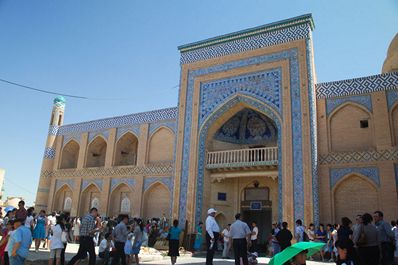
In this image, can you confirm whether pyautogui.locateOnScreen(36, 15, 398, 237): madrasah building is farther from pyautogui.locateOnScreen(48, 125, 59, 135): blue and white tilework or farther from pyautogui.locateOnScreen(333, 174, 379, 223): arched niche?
pyautogui.locateOnScreen(48, 125, 59, 135): blue and white tilework

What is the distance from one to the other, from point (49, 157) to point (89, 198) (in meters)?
3.72

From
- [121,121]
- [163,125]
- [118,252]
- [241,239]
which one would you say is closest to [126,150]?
[121,121]

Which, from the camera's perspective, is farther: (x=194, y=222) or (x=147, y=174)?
(x=147, y=174)

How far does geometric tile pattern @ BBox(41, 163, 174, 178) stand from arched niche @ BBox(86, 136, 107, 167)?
0.77 m

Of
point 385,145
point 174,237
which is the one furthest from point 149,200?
point 385,145

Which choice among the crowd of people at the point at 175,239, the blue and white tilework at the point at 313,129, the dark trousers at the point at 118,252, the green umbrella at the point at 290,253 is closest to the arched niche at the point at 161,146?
the blue and white tilework at the point at 313,129

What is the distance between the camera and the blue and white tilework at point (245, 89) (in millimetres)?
12766

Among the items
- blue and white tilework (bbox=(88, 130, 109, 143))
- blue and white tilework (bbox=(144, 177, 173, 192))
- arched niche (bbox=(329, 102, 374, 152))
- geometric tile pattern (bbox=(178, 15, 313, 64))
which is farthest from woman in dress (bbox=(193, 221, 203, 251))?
blue and white tilework (bbox=(88, 130, 109, 143))

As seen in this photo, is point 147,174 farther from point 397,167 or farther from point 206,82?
point 397,167

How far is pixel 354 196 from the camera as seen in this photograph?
1143cm

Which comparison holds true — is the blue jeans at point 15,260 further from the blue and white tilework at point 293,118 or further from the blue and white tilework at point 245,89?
the blue and white tilework at point 245,89

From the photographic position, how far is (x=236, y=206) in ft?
48.0

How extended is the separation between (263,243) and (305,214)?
4.11 meters

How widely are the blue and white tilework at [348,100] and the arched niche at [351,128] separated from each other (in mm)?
114
